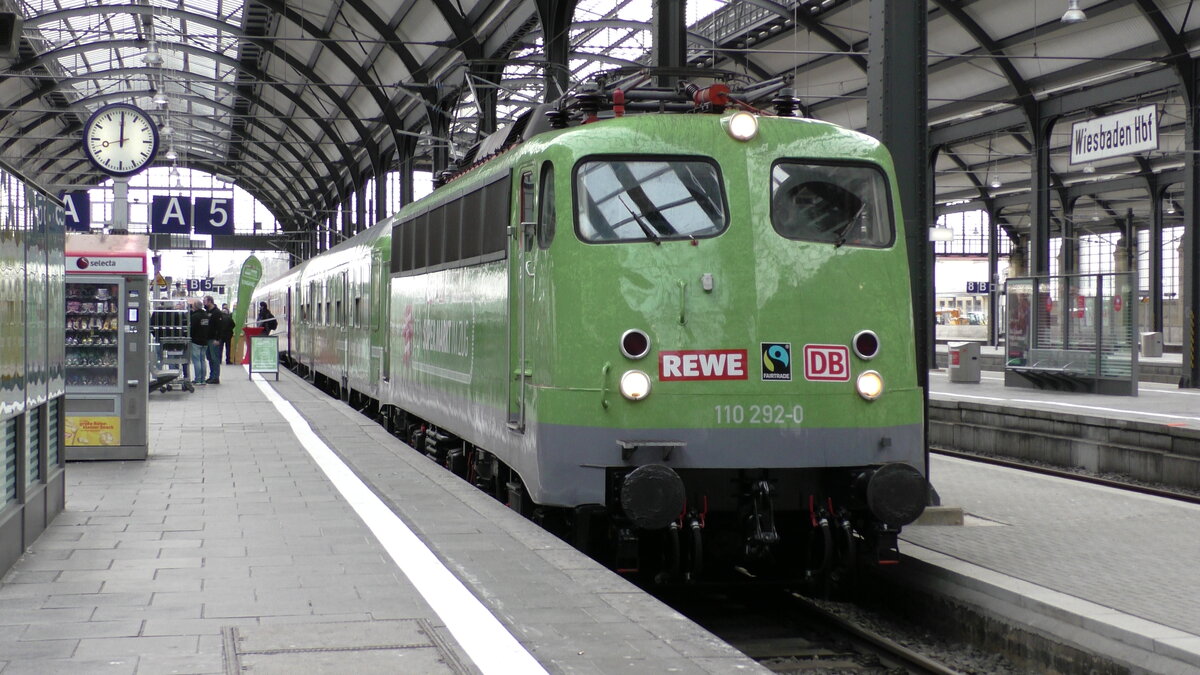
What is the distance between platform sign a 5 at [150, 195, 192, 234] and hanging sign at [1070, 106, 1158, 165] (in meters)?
18.0

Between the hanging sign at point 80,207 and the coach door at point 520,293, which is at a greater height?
the hanging sign at point 80,207

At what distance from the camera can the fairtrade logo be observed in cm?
750

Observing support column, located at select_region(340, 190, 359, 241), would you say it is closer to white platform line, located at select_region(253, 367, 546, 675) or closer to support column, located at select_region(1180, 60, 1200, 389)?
support column, located at select_region(1180, 60, 1200, 389)

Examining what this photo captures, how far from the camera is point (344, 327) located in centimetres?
2127

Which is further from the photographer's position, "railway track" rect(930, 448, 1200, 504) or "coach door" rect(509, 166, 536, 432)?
"railway track" rect(930, 448, 1200, 504)

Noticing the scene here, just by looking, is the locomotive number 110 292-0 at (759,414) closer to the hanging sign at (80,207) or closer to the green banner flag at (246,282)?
the hanging sign at (80,207)

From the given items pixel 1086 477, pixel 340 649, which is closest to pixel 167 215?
pixel 1086 477

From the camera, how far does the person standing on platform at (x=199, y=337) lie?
24.9 meters

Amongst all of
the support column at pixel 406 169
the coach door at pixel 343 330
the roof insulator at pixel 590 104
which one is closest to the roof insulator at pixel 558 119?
the roof insulator at pixel 590 104

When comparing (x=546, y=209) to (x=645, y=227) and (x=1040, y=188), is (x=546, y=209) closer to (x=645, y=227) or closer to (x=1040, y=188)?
(x=645, y=227)

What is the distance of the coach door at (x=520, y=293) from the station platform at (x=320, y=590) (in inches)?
Result: 29.3

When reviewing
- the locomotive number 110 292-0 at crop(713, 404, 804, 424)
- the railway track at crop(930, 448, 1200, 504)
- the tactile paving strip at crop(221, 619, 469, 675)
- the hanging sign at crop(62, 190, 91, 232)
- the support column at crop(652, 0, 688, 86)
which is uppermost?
the support column at crop(652, 0, 688, 86)

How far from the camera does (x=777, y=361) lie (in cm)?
751

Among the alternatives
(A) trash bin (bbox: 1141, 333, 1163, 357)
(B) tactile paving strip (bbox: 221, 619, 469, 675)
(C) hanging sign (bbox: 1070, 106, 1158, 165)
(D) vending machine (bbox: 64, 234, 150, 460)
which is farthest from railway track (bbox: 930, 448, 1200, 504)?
(A) trash bin (bbox: 1141, 333, 1163, 357)
